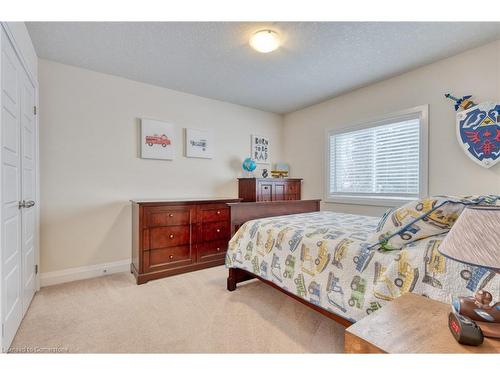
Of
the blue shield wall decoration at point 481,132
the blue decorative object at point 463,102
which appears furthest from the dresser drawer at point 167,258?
the blue decorative object at point 463,102

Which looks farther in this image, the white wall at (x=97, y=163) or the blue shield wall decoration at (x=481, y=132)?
the white wall at (x=97, y=163)

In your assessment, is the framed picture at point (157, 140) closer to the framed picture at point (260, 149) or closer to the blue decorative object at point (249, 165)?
the blue decorative object at point (249, 165)

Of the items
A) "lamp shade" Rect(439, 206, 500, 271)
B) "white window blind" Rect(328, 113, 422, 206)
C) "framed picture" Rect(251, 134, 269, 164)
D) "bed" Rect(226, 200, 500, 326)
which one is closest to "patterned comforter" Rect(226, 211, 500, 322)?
"bed" Rect(226, 200, 500, 326)

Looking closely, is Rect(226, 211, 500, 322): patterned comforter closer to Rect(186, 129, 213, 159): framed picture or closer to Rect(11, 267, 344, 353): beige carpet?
Rect(11, 267, 344, 353): beige carpet

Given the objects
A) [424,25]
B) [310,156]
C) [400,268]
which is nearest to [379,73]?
[424,25]

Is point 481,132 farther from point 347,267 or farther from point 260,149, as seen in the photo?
point 260,149

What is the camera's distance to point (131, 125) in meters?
3.16

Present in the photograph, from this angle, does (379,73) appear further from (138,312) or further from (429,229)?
(138,312)

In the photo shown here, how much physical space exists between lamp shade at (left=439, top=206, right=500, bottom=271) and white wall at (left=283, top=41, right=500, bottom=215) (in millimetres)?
2198

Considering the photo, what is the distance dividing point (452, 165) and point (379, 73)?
4.25 feet

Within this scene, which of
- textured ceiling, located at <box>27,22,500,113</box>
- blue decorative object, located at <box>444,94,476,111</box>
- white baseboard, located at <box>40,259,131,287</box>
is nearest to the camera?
textured ceiling, located at <box>27,22,500,113</box>

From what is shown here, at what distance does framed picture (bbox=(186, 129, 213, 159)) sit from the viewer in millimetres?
3590

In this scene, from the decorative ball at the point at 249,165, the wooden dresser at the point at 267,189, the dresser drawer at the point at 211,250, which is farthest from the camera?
the decorative ball at the point at 249,165

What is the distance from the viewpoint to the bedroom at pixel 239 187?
4.52 ft
